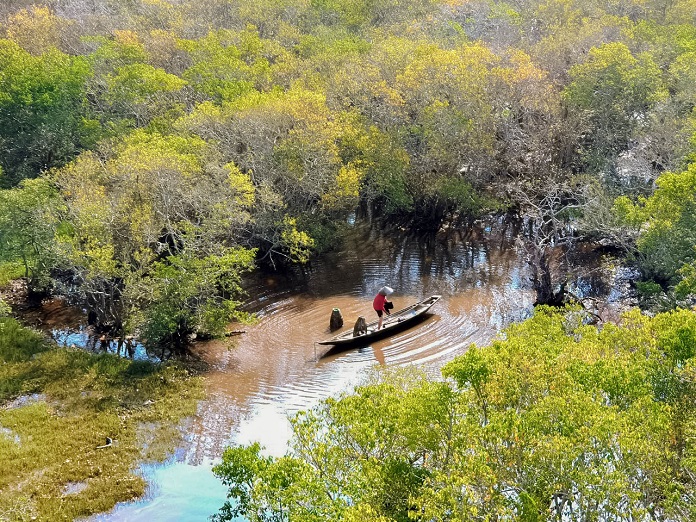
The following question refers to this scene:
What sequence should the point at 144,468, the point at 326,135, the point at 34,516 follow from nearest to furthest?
the point at 34,516 → the point at 144,468 → the point at 326,135

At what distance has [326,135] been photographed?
29.6 metres

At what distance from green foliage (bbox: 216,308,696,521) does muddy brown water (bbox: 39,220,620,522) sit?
4980mm

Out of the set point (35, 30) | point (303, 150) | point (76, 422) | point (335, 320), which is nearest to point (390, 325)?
point (335, 320)

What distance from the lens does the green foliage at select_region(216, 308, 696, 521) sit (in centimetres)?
1091

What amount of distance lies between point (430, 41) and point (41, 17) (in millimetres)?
27246

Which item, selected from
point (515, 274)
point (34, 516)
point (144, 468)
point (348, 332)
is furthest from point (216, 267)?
point (515, 274)

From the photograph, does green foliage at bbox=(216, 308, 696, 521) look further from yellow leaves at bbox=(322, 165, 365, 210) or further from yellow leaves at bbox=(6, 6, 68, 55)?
yellow leaves at bbox=(6, 6, 68, 55)

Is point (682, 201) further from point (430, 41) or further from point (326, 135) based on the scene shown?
point (430, 41)

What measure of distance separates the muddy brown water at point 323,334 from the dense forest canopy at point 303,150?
140cm

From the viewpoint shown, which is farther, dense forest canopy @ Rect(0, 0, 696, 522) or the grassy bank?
the grassy bank

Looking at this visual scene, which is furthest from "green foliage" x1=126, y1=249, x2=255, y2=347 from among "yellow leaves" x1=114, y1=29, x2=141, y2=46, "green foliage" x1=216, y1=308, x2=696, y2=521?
"yellow leaves" x1=114, y1=29, x2=141, y2=46

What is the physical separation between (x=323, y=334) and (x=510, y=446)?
14.1 m

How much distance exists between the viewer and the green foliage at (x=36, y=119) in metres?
34.2

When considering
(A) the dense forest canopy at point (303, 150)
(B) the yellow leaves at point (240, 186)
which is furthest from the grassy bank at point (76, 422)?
(B) the yellow leaves at point (240, 186)
